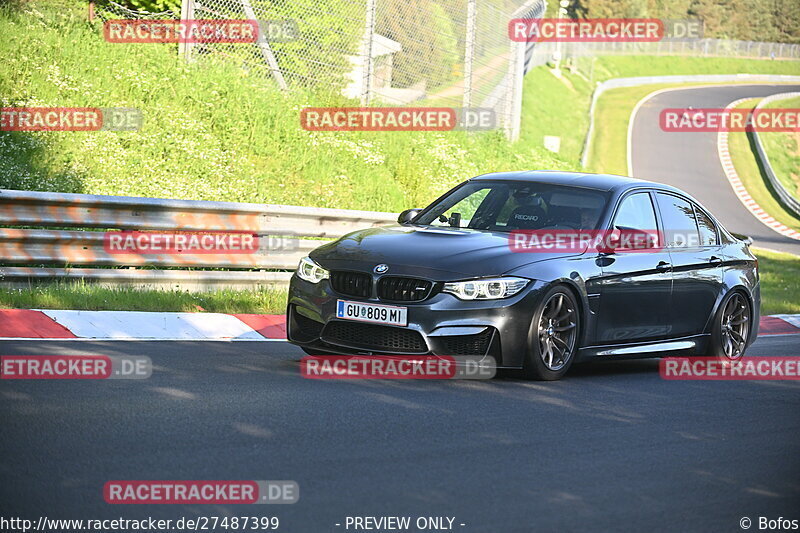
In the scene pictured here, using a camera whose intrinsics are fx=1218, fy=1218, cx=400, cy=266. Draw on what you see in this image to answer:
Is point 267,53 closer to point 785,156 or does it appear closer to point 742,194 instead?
point 742,194

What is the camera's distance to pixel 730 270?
36.0 ft

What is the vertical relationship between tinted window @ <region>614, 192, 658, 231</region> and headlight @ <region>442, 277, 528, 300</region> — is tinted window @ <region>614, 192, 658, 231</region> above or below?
above

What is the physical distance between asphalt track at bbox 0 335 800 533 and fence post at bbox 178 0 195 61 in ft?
32.1

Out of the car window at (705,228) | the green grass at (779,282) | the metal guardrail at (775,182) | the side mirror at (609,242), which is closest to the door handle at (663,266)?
the side mirror at (609,242)

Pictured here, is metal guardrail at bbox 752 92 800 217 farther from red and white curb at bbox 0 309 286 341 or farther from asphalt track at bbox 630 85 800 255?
red and white curb at bbox 0 309 286 341

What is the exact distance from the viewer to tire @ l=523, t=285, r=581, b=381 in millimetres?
8453

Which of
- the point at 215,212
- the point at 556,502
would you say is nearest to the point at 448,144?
the point at 215,212

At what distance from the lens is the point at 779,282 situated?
2384cm

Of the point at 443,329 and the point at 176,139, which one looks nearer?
the point at 443,329

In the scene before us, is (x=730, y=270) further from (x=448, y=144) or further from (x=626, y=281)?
(x=448, y=144)

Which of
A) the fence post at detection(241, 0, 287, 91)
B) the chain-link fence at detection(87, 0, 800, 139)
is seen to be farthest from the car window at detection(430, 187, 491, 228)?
the fence post at detection(241, 0, 287, 91)

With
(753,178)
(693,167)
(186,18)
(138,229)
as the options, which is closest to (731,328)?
(138,229)

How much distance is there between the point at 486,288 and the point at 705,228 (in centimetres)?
351

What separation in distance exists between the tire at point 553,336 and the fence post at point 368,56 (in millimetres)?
11722
